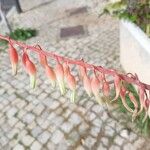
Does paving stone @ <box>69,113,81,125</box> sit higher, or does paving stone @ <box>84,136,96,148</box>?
paving stone @ <box>69,113,81,125</box>

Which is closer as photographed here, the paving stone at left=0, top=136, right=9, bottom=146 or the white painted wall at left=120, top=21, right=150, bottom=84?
the white painted wall at left=120, top=21, right=150, bottom=84

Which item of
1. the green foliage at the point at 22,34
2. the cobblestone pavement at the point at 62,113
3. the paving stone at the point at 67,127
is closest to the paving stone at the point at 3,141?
the cobblestone pavement at the point at 62,113

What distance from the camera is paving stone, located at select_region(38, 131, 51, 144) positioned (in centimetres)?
570

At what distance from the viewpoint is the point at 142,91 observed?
185cm

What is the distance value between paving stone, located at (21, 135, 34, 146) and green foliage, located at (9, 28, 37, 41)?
450cm

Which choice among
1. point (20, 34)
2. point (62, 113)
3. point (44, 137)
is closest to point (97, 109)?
point (62, 113)

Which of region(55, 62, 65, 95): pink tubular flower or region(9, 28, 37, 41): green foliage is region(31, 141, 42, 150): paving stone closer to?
region(55, 62, 65, 95): pink tubular flower

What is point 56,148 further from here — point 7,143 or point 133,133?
point 133,133

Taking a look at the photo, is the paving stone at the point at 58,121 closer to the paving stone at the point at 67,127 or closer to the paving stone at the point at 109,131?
the paving stone at the point at 67,127

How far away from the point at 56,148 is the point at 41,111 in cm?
115

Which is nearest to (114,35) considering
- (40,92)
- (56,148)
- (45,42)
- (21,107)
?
(45,42)

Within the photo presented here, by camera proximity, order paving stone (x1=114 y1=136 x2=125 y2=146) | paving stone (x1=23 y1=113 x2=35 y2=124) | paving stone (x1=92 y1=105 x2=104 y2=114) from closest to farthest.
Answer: paving stone (x1=114 y1=136 x2=125 y2=146) → paving stone (x1=92 y1=105 x2=104 y2=114) → paving stone (x1=23 y1=113 x2=35 y2=124)

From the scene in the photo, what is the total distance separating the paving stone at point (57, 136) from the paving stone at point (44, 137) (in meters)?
→ 0.11

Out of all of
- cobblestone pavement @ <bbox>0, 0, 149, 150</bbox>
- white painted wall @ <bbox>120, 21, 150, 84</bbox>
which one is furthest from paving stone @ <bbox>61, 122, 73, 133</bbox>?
white painted wall @ <bbox>120, 21, 150, 84</bbox>
